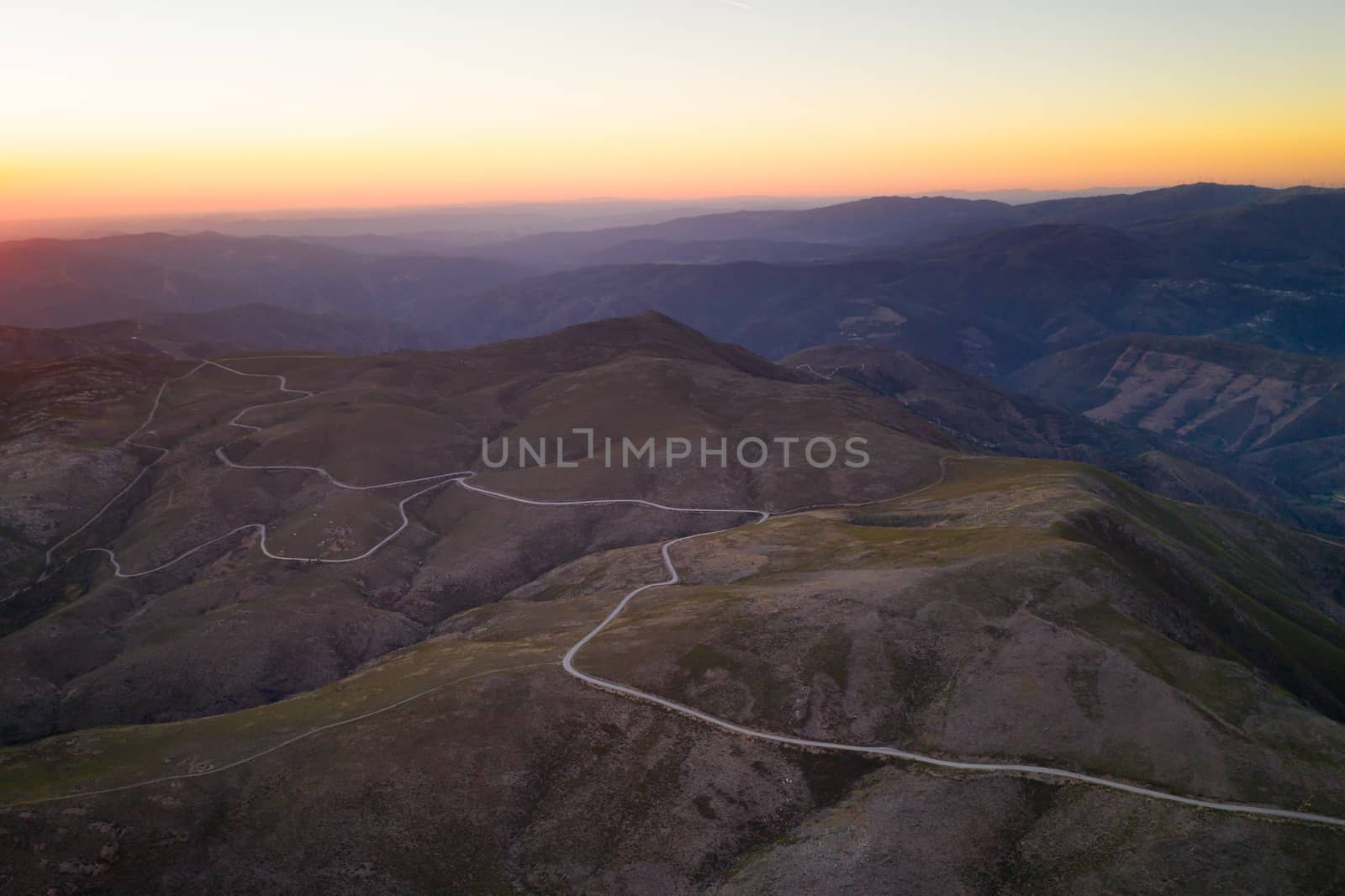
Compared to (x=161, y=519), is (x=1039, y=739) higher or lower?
higher

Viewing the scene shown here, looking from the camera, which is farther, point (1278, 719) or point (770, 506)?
point (770, 506)

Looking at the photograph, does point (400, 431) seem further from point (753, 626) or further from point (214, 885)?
point (214, 885)

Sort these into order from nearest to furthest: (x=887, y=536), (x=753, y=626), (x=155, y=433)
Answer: (x=753, y=626)
(x=887, y=536)
(x=155, y=433)

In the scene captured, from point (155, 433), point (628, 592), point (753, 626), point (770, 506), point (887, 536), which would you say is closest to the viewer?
point (753, 626)

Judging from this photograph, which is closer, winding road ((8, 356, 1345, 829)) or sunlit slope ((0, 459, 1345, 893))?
sunlit slope ((0, 459, 1345, 893))

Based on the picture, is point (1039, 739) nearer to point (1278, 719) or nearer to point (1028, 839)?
point (1028, 839)

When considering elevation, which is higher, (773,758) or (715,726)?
(715,726)

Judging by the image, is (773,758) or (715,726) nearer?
(773,758)

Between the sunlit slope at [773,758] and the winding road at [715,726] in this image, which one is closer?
the sunlit slope at [773,758]

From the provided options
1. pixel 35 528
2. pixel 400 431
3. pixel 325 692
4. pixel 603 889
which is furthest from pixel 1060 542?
pixel 35 528
